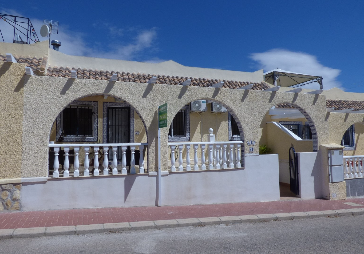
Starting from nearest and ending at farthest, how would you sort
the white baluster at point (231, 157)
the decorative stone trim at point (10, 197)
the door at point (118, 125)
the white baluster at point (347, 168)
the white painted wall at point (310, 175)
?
the decorative stone trim at point (10, 197)
the white baluster at point (231, 157)
the white painted wall at point (310, 175)
the white baluster at point (347, 168)
the door at point (118, 125)

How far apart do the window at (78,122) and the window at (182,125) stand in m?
3.03

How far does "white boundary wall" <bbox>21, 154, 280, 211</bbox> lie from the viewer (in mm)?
7246

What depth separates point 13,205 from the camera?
699cm

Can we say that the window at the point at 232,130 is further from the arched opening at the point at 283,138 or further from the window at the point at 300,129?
the window at the point at 300,129

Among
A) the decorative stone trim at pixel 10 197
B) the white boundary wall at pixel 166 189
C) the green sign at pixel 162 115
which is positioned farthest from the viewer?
the green sign at pixel 162 115

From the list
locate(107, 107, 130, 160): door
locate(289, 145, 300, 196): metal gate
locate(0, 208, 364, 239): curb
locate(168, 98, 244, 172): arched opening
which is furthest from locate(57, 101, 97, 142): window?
locate(289, 145, 300, 196): metal gate

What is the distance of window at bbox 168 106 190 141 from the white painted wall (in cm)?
436

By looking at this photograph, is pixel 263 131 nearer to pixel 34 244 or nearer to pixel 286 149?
pixel 286 149

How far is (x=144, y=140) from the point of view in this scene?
37.4ft

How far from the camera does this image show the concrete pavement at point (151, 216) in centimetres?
596

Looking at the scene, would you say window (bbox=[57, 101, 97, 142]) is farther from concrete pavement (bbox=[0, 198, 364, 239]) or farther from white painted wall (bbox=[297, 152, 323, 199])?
white painted wall (bbox=[297, 152, 323, 199])

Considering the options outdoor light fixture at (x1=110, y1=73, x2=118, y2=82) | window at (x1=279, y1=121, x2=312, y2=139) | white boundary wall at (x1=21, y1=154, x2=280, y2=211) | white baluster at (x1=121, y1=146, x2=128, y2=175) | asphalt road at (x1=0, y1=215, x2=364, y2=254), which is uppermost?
outdoor light fixture at (x1=110, y1=73, x2=118, y2=82)

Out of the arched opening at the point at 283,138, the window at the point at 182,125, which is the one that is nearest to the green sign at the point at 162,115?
the window at the point at 182,125

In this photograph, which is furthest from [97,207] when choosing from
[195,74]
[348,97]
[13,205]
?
[348,97]
